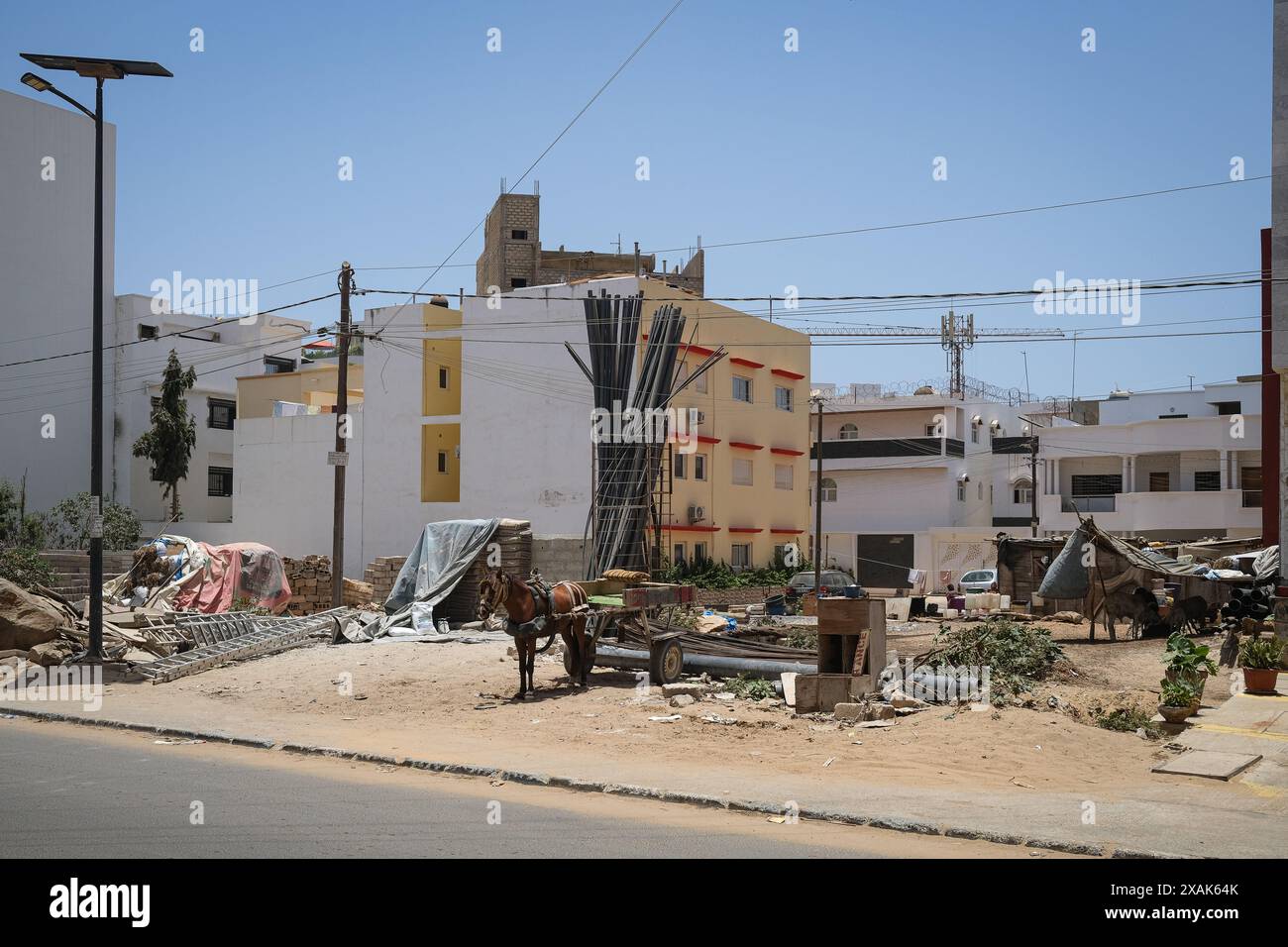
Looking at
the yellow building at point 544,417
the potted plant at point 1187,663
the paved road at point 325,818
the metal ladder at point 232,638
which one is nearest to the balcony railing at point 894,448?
the yellow building at point 544,417

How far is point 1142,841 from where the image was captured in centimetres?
798

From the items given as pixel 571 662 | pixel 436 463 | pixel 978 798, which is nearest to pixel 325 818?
pixel 978 798

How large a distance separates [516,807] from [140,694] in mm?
10832

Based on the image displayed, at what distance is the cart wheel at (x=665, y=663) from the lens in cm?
1656

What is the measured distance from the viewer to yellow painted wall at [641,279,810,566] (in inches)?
1569

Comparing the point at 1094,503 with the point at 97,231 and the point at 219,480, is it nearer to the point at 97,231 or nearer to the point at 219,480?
the point at 219,480

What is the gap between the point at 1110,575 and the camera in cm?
2541

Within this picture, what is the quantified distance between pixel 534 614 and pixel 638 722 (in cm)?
254

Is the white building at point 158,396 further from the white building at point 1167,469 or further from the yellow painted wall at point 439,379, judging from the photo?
the white building at point 1167,469

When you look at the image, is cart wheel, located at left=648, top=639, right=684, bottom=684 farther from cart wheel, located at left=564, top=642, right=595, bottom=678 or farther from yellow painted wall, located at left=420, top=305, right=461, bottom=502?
yellow painted wall, located at left=420, top=305, right=461, bottom=502

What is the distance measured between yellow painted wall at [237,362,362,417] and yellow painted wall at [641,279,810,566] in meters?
18.4

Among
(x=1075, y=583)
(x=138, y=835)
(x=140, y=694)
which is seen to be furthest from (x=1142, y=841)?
(x=1075, y=583)
